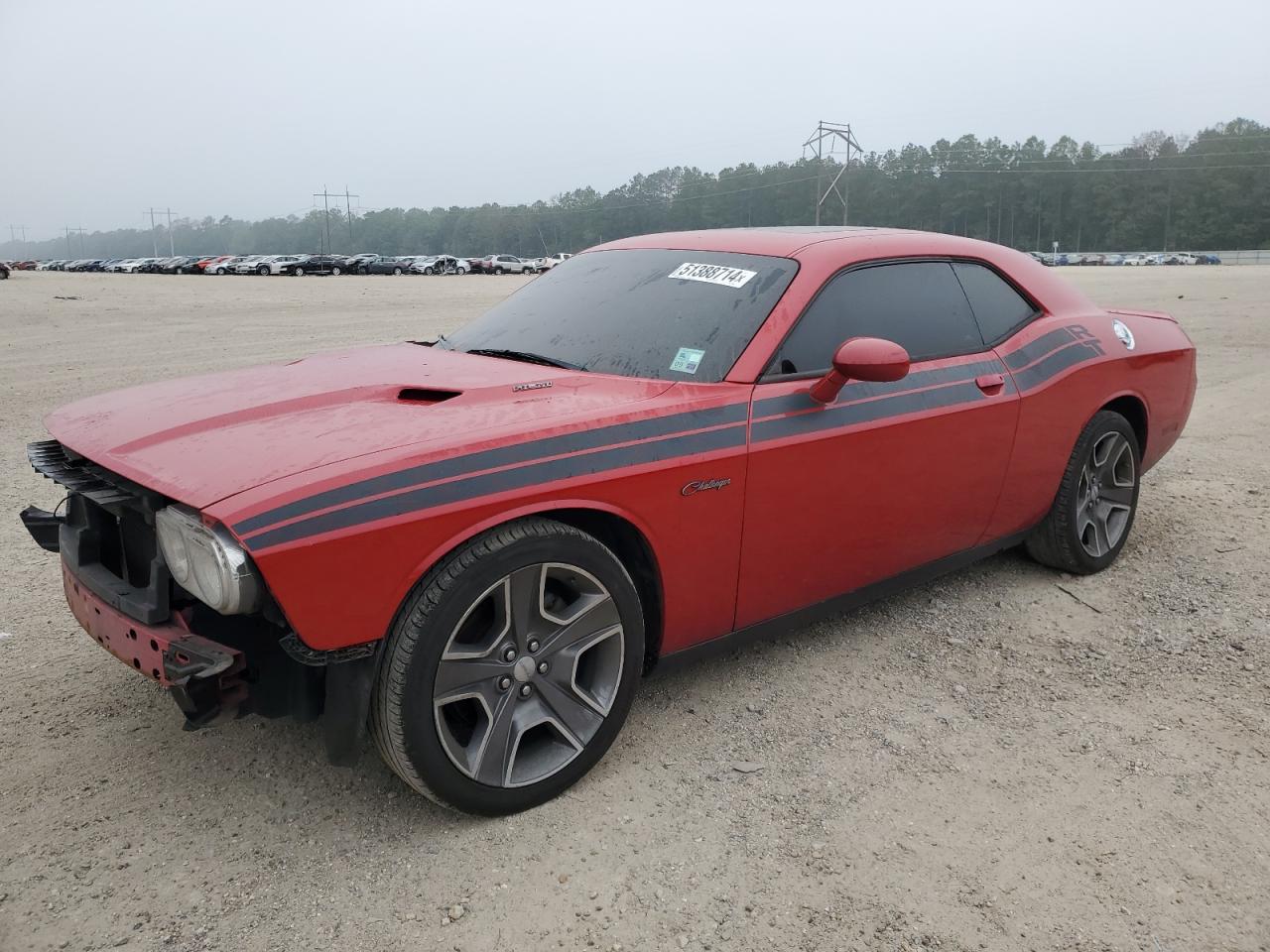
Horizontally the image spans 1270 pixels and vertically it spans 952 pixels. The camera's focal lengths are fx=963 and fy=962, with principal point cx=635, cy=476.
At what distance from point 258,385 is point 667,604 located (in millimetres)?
1468

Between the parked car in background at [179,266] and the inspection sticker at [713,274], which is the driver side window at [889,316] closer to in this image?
the inspection sticker at [713,274]

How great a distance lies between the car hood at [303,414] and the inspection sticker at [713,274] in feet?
1.78

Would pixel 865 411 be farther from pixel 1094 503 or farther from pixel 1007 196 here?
pixel 1007 196

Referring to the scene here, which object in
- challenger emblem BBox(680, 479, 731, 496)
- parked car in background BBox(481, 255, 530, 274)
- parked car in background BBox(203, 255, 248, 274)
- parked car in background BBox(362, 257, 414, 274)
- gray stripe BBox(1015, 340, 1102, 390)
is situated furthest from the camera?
parked car in background BBox(481, 255, 530, 274)

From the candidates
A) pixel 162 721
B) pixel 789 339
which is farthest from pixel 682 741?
pixel 162 721

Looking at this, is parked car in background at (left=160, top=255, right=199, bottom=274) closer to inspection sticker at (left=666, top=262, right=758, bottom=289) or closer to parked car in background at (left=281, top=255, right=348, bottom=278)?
parked car in background at (left=281, top=255, right=348, bottom=278)

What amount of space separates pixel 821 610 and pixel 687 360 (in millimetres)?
1011

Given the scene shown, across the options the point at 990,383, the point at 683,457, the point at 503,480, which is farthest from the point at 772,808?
the point at 990,383

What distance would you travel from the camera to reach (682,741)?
2.98m

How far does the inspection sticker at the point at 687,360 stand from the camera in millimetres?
3010

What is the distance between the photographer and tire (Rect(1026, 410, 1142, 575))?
4.16m

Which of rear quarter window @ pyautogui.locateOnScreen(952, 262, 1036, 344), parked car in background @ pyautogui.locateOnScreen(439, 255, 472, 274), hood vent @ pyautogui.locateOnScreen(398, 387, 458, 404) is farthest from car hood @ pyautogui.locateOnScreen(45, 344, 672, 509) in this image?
parked car in background @ pyautogui.locateOnScreen(439, 255, 472, 274)

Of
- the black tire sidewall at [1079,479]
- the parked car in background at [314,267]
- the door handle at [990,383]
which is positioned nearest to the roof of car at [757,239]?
the door handle at [990,383]

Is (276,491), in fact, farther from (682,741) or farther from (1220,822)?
(1220,822)
